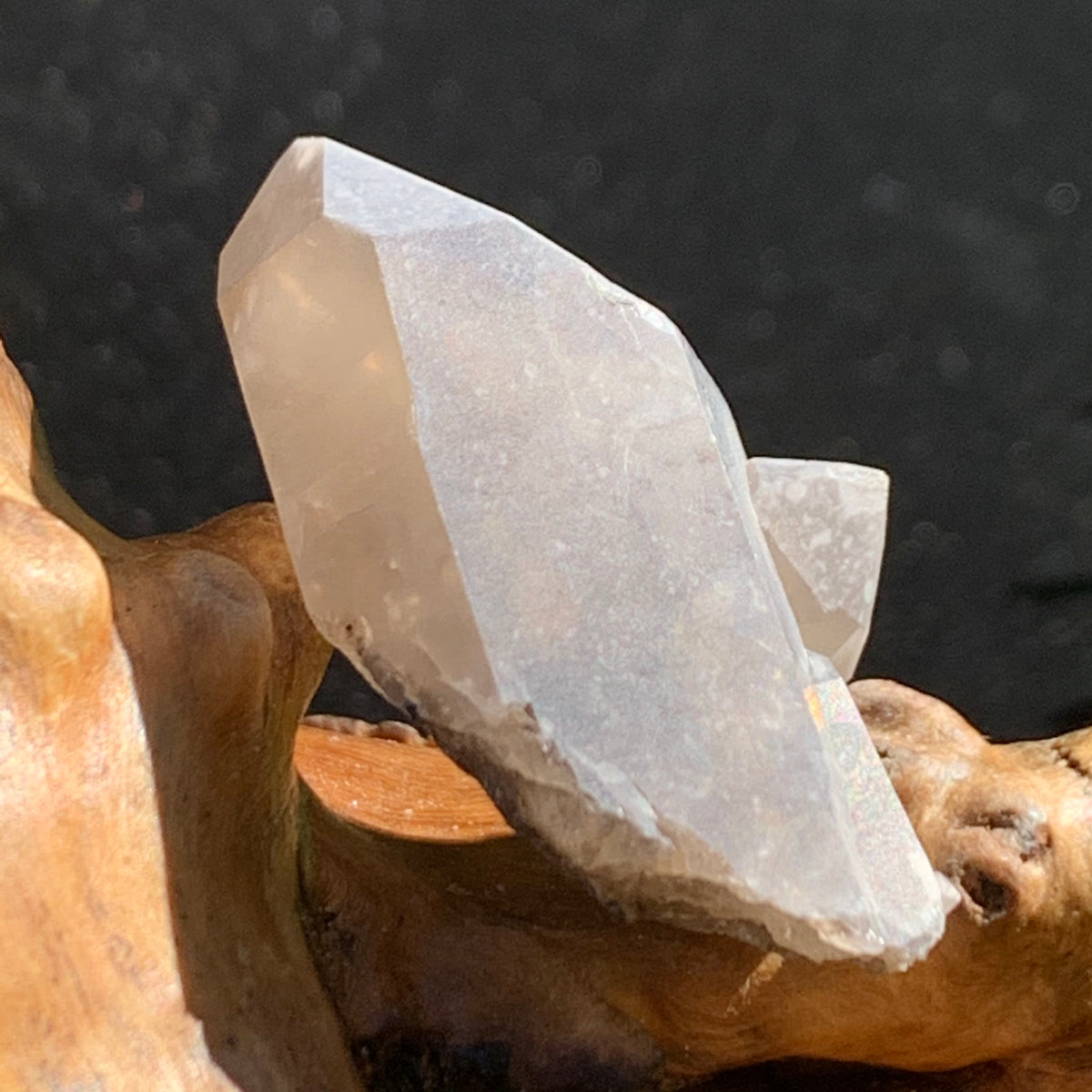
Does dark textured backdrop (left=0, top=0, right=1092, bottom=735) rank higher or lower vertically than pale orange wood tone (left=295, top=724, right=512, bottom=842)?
higher

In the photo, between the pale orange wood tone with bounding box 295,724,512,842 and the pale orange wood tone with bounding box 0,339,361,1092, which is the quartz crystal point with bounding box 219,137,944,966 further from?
the pale orange wood tone with bounding box 295,724,512,842

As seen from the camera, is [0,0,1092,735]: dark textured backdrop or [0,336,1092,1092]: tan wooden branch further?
[0,0,1092,735]: dark textured backdrop

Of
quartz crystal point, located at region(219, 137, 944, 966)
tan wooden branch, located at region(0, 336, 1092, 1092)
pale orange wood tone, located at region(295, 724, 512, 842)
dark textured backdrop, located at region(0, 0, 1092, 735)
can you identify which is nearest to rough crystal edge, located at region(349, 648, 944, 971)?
quartz crystal point, located at region(219, 137, 944, 966)

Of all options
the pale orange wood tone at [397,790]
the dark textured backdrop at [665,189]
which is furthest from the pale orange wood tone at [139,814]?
the dark textured backdrop at [665,189]

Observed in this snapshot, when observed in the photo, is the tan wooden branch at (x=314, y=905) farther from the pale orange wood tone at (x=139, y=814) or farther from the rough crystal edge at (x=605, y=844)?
the rough crystal edge at (x=605, y=844)

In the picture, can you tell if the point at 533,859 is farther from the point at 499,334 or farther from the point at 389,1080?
the point at 499,334

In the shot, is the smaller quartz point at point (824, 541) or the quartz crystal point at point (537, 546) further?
the smaller quartz point at point (824, 541)
